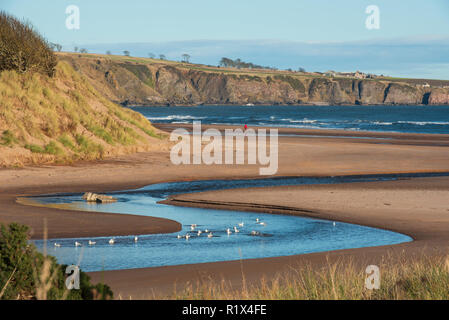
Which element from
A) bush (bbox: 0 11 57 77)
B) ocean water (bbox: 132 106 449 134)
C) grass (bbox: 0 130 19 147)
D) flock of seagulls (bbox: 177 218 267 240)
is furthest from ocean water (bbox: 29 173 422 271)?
ocean water (bbox: 132 106 449 134)

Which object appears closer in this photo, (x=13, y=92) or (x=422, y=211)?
(x=422, y=211)

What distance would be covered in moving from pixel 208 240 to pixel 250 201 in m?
4.86

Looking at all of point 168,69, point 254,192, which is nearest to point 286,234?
point 254,192

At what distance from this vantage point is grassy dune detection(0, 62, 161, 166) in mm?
24203

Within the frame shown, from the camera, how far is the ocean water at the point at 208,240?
426 inches

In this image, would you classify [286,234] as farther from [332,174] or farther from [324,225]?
[332,174]

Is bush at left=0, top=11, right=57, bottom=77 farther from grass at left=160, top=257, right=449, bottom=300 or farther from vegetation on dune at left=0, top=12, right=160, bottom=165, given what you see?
grass at left=160, top=257, right=449, bottom=300

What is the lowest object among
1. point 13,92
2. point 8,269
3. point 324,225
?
point 324,225

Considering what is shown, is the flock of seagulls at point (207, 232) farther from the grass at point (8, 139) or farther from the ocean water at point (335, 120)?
the ocean water at point (335, 120)

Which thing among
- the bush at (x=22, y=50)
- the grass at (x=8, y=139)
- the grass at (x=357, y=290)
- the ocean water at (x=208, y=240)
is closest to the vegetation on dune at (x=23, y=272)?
the grass at (x=357, y=290)

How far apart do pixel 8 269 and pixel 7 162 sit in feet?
55.3

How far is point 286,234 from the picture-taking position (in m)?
13.1

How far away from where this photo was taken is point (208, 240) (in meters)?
12.5
